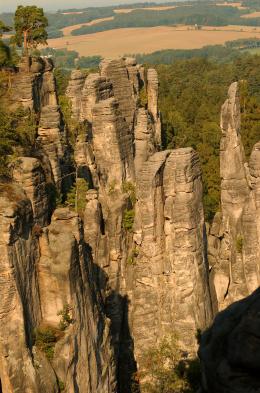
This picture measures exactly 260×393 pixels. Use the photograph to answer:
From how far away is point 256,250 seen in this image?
102ft

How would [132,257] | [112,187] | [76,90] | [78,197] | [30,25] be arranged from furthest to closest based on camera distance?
[30,25] < [76,90] < [112,187] < [78,197] < [132,257]

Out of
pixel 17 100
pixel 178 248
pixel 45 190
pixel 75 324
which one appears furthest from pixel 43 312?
pixel 17 100

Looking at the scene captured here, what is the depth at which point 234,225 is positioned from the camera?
32.2 metres

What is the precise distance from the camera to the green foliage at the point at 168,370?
23516mm

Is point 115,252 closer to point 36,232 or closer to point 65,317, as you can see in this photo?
point 36,232

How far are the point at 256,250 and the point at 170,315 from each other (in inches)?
254

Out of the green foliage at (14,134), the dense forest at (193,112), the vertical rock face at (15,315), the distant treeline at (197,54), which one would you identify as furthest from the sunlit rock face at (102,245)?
the distant treeline at (197,54)

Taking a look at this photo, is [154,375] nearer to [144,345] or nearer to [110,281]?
[144,345]

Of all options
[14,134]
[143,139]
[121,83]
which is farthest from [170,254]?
[121,83]

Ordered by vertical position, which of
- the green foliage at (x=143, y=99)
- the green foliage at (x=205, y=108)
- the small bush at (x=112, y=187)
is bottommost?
the green foliage at (x=205, y=108)

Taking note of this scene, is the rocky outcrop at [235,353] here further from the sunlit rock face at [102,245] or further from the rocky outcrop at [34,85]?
the rocky outcrop at [34,85]

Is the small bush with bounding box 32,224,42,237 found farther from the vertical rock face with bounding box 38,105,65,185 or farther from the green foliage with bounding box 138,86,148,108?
the green foliage with bounding box 138,86,148,108

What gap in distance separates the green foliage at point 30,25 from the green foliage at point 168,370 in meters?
22.9

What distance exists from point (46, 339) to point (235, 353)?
1064 cm
